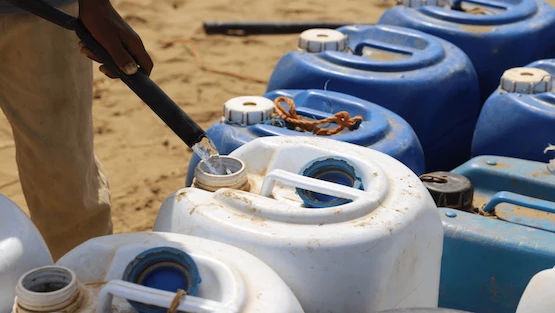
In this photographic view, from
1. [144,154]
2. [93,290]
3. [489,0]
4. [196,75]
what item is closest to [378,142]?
[93,290]

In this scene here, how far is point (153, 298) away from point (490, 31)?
66.5 inches

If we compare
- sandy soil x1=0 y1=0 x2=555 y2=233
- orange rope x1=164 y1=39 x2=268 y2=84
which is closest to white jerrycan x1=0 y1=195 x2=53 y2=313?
sandy soil x1=0 y1=0 x2=555 y2=233

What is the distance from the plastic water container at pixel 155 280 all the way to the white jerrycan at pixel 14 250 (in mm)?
42

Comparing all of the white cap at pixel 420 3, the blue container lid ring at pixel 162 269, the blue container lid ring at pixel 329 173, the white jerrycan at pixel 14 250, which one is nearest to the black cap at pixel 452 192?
the blue container lid ring at pixel 329 173

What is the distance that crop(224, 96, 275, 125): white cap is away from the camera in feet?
5.85

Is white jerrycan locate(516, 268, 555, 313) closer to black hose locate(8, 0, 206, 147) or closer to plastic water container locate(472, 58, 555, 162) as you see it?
black hose locate(8, 0, 206, 147)

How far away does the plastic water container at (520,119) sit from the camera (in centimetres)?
192

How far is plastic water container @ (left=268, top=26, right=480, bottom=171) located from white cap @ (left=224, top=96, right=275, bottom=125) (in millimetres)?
274

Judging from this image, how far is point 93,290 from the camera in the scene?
106 cm

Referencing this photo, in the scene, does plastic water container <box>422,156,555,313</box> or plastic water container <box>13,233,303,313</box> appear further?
plastic water container <box>422,156,555,313</box>

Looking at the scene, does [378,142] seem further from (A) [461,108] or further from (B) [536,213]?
(A) [461,108]

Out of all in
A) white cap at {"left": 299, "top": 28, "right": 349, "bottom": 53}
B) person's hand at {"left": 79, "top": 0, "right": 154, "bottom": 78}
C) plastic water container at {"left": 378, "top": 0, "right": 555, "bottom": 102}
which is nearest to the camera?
person's hand at {"left": 79, "top": 0, "right": 154, "bottom": 78}

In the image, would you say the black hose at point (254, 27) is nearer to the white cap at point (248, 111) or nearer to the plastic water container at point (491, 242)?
the white cap at point (248, 111)

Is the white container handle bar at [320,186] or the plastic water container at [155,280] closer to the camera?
the plastic water container at [155,280]
